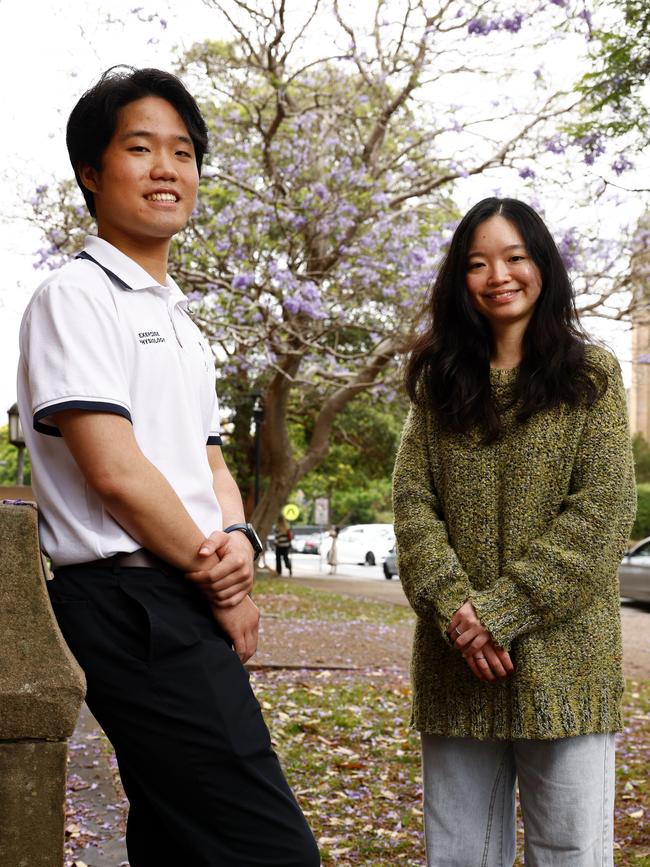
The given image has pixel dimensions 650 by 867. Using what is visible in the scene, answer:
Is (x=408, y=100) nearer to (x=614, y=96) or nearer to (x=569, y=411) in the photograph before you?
(x=614, y=96)

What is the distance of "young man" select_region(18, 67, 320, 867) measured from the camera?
6.02 ft

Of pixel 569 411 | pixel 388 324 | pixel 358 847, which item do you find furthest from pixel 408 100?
pixel 569 411

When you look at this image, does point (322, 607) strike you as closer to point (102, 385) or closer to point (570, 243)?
point (570, 243)

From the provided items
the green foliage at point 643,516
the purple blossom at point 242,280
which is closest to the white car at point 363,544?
the green foliage at point 643,516

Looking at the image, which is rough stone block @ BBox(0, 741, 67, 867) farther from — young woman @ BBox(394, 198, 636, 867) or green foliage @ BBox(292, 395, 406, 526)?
green foliage @ BBox(292, 395, 406, 526)

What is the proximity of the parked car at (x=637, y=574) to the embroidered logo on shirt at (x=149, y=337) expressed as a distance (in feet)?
57.6

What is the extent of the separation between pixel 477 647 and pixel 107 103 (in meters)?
1.46

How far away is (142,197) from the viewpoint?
2.12 metres

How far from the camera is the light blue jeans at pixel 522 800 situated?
8.05 feet

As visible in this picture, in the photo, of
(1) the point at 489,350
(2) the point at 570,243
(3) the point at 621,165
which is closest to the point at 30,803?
(1) the point at 489,350

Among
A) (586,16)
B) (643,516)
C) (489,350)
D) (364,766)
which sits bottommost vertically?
(364,766)

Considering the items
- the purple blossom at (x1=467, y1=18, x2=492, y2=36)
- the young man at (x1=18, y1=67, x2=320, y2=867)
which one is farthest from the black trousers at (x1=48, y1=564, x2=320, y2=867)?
the purple blossom at (x1=467, y1=18, x2=492, y2=36)

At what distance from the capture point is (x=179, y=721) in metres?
1.82

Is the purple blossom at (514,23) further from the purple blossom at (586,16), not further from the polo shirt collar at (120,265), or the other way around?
the polo shirt collar at (120,265)
